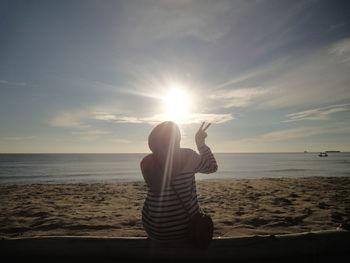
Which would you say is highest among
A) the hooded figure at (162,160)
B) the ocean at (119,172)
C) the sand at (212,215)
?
the hooded figure at (162,160)

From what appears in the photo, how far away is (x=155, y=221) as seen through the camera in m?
2.64

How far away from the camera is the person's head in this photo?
2568 millimetres

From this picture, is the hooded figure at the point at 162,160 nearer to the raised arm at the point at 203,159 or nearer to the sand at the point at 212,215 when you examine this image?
Answer: the raised arm at the point at 203,159

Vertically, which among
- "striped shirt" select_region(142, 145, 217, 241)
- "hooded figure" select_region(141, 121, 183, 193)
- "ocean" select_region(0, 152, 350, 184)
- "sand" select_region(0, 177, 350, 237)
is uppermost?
"hooded figure" select_region(141, 121, 183, 193)

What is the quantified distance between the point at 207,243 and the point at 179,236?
0.36 m

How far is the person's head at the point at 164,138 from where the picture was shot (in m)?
2.57

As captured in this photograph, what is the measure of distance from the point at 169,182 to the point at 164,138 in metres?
0.53

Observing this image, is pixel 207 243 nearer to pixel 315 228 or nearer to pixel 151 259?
pixel 151 259

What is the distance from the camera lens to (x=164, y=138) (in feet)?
8.50

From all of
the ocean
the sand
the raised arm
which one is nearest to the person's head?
the raised arm

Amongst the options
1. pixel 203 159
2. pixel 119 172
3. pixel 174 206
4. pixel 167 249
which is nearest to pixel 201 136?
pixel 203 159

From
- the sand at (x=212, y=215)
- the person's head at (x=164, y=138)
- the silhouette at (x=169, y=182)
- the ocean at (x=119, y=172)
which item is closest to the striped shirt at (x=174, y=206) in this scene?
the silhouette at (x=169, y=182)

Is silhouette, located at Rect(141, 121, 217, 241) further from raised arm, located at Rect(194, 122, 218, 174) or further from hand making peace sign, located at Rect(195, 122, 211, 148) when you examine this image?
hand making peace sign, located at Rect(195, 122, 211, 148)

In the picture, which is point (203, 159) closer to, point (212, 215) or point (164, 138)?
point (164, 138)
